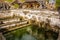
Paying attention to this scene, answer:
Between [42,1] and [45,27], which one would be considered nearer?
[45,27]

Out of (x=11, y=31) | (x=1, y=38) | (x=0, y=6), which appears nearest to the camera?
(x=1, y=38)

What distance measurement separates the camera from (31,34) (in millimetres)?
4270

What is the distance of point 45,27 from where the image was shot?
437 cm

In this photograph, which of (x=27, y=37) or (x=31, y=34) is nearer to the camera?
(x=27, y=37)

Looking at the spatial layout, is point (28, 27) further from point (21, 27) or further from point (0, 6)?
point (0, 6)

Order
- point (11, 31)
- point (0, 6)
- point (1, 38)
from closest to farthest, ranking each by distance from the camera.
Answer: point (1, 38), point (11, 31), point (0, 6)

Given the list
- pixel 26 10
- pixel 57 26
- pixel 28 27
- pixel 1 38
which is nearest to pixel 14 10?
pixel 26 10

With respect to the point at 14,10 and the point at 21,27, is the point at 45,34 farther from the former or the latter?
the point at 14,10

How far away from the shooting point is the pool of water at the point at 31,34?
4.09 metres

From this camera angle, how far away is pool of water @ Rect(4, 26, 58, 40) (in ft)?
13.4

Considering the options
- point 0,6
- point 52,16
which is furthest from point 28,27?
point 0,6

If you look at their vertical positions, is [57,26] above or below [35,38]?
above

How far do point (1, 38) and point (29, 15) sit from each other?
121 centimetres

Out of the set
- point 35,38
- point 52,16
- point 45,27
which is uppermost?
point 52,16
